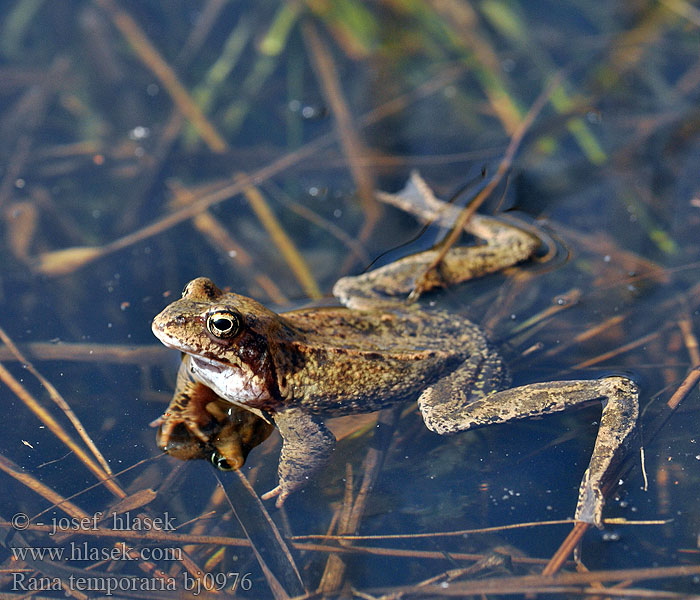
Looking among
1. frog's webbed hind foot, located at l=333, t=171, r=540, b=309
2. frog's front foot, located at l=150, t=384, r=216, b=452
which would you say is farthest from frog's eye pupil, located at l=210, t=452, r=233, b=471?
frog's webbed hind foot, located at l=333, t=171, r=540, b=309

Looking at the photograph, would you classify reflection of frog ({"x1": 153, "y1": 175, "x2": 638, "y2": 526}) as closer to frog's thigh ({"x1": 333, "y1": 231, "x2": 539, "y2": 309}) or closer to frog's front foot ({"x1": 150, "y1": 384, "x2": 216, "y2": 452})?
frog's front foot ({"x1": 150, "y1": 384, "x2": 216, "y2": 452})

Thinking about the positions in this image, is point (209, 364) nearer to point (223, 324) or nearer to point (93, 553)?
point (223, 324)

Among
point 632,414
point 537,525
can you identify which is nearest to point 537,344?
point 632,414

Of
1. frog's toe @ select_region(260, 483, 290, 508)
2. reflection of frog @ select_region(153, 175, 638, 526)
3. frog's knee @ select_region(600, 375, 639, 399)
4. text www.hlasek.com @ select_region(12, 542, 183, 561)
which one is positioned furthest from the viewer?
frog's knee @ select_region(600, 375, 639, 399)

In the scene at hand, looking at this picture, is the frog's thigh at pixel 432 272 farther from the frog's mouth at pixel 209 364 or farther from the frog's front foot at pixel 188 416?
the frog's front foot at pixel 188 416

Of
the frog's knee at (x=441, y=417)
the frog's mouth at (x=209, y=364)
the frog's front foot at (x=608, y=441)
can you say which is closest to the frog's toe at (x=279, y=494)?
the frog's mouth at (x=209, y=364)

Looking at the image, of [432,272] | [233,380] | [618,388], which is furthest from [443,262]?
[233,380]
